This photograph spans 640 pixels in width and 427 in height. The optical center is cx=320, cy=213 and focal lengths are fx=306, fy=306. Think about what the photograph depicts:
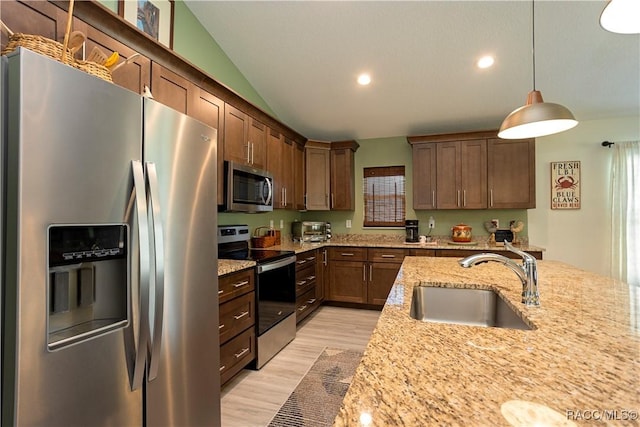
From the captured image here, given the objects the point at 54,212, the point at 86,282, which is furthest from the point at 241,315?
the point at 54,212

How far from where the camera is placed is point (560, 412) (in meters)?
0.51

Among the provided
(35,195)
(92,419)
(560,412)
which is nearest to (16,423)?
(92,419)

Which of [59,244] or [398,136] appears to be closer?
[59,244]

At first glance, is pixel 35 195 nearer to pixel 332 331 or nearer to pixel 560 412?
pixel 560 412

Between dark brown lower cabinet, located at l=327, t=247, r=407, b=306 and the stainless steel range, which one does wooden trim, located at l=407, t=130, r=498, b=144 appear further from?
the stainless steel range

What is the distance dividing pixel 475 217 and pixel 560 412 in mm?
4178

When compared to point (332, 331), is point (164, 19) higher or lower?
higher

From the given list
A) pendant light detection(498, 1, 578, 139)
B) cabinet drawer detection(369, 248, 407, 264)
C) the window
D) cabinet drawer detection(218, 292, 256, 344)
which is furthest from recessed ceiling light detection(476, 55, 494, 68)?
cabinet drawer detection(218, 292, 256, 344)

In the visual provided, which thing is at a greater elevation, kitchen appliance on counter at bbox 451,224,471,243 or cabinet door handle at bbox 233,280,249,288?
kitchen appliance on counter at bbox 451,224,471,243

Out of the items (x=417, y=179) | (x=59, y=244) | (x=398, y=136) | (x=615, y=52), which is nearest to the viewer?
(x=59, y=244)

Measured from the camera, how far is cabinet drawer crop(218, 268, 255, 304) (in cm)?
204

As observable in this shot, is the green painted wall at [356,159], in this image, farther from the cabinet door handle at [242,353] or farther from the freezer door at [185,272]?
the freezer door at [185,272]

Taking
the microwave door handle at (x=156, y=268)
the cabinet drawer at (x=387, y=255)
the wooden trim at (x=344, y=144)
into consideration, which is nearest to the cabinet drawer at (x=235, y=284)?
the microwave door handle at (x=156, y=268)

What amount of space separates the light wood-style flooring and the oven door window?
32 cm
